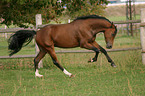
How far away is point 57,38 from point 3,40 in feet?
9.74

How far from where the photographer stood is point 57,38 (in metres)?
7.44

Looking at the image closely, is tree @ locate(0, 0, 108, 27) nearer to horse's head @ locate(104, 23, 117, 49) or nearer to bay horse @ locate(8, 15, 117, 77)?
bay horse @ locate(8, 15, 117, 77)

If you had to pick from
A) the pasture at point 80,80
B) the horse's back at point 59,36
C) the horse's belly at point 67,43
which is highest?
the horse's back at point 59,36

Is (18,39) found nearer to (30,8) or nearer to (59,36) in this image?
(59,36)

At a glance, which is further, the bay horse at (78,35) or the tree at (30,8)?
the tree at (30,8)

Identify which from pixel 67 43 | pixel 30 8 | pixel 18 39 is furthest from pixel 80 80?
pixel 30 8

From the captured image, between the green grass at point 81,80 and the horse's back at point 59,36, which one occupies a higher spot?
the horse's back at point 59,36

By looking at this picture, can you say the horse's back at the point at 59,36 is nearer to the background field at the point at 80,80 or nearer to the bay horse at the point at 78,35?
the bay horse at the point at 78,35

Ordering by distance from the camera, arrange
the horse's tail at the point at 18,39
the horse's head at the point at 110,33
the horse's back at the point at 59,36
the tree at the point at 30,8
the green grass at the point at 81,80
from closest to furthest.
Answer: the green grass at the point at 81,80 → the horse's head at the point at 110,33 → the horse's back at the point at 59,36 → the horse's tail at the point at 18,39 → the tree at the point at 30,8

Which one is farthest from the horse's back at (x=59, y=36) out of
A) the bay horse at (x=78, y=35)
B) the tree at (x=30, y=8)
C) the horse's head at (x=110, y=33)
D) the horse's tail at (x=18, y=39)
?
the tree at (x=30, y=8)

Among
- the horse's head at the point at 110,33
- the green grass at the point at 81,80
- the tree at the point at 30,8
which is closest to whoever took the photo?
the green grass at the point at 81,80

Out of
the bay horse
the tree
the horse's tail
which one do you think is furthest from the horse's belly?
the tree

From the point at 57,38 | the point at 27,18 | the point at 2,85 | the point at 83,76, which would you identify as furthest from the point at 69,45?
the point at 27,18

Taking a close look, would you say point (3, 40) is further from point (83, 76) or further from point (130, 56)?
→ point (130, 56)
